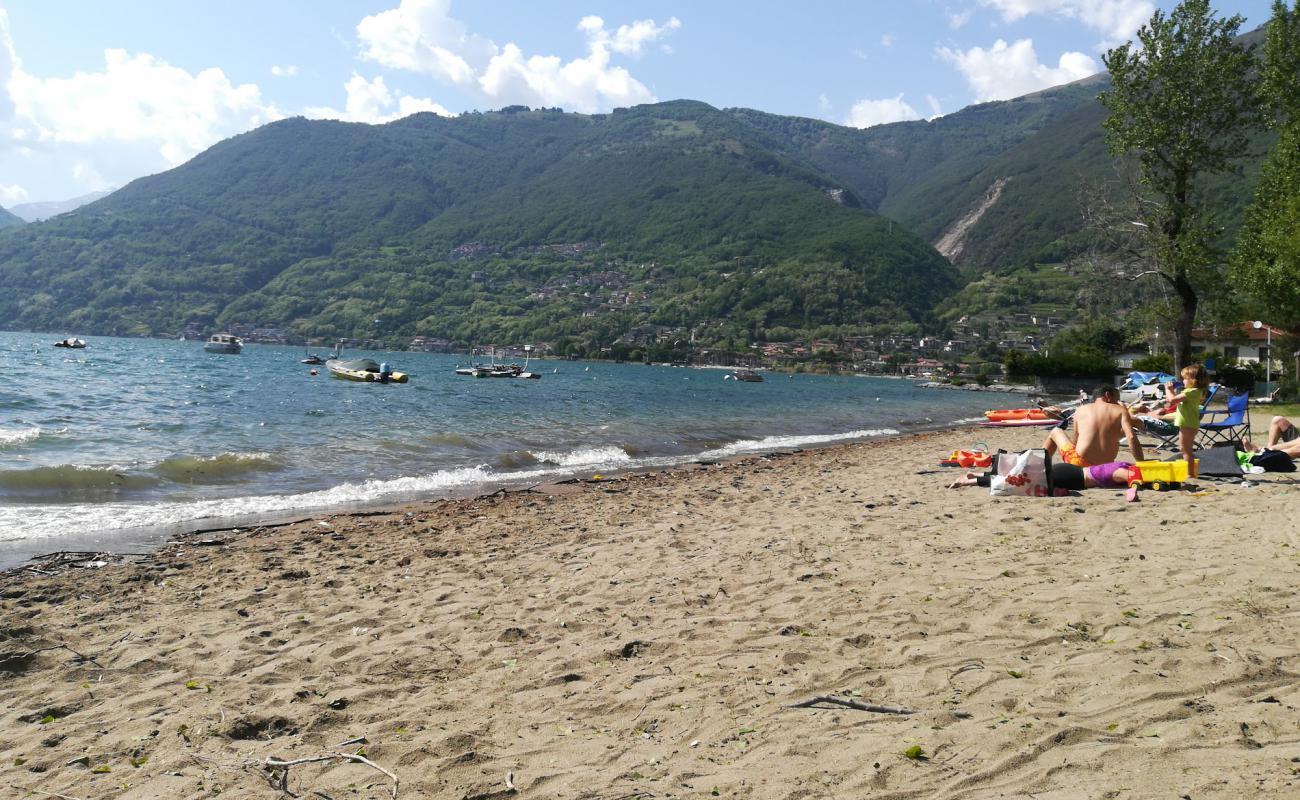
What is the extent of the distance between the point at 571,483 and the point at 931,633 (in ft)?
32.2

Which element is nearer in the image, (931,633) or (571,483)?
(931,633)

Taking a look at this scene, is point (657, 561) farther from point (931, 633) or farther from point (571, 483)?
point (571, 483)

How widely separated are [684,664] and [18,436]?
17.8 m

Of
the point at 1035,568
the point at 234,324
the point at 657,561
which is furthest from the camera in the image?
the point at 234,324

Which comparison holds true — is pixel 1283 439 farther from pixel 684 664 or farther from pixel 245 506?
pixel 245 506

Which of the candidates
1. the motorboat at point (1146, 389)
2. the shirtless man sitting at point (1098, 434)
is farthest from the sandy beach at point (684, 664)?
the motorboat at point (1146, 389)

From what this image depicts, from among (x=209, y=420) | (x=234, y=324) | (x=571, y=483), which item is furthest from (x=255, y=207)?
(x=571, y=483)

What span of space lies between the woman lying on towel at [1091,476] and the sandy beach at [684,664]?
1.44 meters

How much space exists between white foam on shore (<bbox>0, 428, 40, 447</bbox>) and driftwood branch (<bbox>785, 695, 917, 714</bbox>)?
17.3 metres

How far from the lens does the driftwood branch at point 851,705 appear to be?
383cm

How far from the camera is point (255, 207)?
656 ft

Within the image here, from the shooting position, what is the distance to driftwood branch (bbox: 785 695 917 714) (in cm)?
383

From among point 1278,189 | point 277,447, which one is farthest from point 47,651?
point 1278,189

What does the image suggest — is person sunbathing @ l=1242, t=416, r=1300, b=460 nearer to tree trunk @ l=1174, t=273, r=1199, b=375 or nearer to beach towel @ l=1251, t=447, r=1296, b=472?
beach towel @ l=1251, t=447, r=1296, b=472
